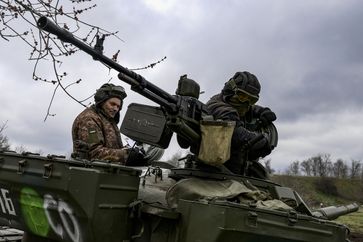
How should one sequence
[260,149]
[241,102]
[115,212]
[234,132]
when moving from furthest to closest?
[241,102]
[260,149]
[234,132]
[115,212]

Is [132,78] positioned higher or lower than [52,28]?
lower

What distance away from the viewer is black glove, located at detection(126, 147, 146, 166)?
22.0ft

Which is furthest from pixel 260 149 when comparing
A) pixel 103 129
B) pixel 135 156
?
pixel 103 129

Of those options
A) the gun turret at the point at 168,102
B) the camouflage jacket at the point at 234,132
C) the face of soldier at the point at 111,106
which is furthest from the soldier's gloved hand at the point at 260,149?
the face of soldier at the point at 111,106

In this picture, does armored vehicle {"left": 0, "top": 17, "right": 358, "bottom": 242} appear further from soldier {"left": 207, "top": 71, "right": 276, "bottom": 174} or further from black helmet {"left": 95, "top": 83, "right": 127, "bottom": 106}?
black helmet {"left": 95, "top": 83, "right": 127, "bottom": 106}

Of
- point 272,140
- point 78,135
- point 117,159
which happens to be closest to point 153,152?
point 117,159

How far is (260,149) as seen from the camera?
6668 mm

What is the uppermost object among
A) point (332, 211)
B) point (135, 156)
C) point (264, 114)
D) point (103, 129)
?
point (264, 114)

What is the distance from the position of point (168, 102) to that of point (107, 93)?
5.00 feet

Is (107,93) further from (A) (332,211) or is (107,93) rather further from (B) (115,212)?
(A) (332,211)

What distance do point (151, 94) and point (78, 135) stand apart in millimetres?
1379

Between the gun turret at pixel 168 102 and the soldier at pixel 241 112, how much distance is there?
1.08ft

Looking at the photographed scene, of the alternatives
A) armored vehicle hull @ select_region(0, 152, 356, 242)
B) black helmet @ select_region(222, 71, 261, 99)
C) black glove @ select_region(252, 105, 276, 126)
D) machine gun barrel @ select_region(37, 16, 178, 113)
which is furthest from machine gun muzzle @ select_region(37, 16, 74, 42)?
black glove @ select_region(252, 105, 276, 126)

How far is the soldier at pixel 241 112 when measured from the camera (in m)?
6.40
